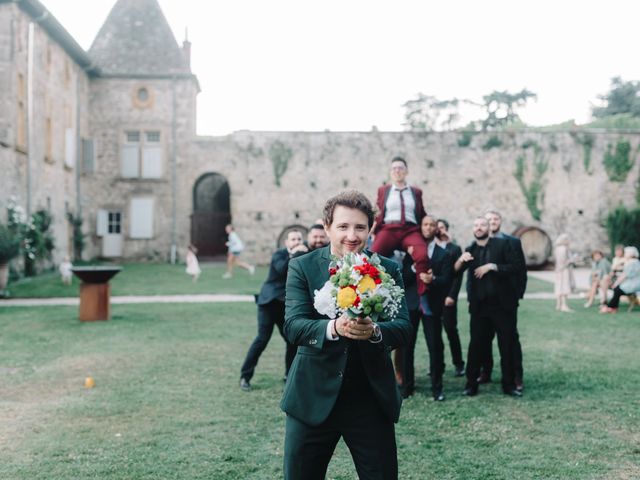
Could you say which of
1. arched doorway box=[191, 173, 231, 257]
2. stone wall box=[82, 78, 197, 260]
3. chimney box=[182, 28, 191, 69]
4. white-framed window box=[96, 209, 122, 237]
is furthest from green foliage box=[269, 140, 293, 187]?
white-framed window box=[96, 209, 122, 237]

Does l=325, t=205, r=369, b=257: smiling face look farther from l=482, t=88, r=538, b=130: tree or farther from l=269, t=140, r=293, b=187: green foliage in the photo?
l=482, t=88, r=538, b=130: tree

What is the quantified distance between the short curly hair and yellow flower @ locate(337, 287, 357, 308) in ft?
1.58

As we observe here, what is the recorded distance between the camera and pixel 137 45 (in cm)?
2722

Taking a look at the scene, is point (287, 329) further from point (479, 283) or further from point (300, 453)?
point (479, 283)

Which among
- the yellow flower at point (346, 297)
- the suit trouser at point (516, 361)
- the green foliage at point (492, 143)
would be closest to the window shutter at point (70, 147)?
the green foliage at point (492, 143)

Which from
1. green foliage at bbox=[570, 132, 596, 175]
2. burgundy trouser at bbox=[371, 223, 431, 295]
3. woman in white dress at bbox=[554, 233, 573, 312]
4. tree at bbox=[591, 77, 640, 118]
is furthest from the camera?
tree at bbox=[591, 77, 640, 118]

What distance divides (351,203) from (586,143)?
2615 centimetres

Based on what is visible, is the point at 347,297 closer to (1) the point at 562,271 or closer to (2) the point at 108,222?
(1) the point at 562,271

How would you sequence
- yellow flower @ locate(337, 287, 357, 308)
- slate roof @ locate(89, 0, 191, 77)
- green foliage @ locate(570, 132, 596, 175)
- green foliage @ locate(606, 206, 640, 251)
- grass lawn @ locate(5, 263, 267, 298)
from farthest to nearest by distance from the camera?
1. slate roof @ locate(89, 0, 191, 77)
2. green foliage @ locate(570, 132, 596, 175)
3. green foliage @ locate(606, 206, 640, 251)
4. grass lawn @ locate(5, 263, 267, 298)
5. yellow flower @ locate(337, 287, 357, 308)

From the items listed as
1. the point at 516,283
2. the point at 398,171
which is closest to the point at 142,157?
the point at 398,171

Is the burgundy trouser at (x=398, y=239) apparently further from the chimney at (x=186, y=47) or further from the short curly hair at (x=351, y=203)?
the chimney at (x=186, y=47)

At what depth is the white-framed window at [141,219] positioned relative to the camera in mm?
26766

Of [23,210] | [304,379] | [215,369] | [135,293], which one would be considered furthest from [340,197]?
[23,210]

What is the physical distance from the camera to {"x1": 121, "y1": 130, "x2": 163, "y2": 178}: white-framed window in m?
26.9
